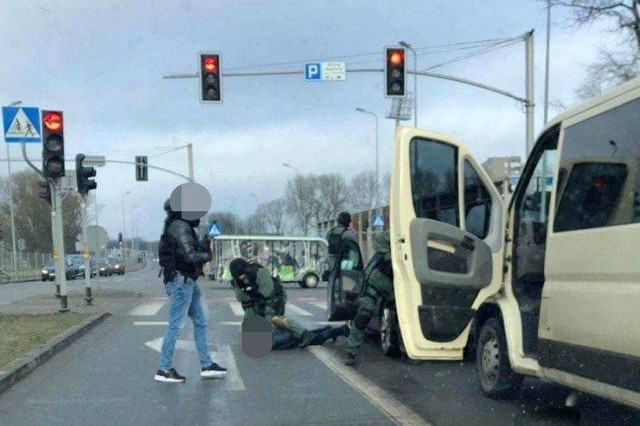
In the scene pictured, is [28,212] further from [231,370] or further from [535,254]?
[535,254]

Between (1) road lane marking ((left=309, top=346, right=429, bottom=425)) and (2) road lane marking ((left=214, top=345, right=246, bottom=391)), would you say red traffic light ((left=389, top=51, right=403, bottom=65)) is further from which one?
(1) road lane marking ((left=309, top=346, right=429, bottom=425))

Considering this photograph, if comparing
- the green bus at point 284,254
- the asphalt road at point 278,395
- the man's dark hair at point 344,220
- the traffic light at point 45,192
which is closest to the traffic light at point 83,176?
the traffic light at point 45,192

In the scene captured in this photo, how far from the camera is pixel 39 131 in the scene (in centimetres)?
1265

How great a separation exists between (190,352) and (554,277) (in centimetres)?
564

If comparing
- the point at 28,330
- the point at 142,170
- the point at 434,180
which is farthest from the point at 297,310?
the point at 142,170

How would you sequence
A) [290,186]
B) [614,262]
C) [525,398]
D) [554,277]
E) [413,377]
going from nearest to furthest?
[614,262] < [554,277] < [525,398] < [413,377] < [290,186]

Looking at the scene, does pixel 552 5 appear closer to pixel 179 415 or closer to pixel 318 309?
pixel 318 309

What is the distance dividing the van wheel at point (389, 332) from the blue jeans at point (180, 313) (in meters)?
2.30

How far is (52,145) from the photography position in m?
13.3

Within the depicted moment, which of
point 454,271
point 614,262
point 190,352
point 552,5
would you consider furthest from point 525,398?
point 552,5

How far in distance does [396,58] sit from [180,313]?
476 inches

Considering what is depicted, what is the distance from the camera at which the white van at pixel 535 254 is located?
4.38 metres

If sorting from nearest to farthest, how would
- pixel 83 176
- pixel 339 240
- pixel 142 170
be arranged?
pixel 339 240, pixel 83 176, pixel 142 170

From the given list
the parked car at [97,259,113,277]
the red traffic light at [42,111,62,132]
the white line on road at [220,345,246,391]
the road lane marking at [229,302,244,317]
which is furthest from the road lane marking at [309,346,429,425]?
the parked car at [97,259,113,277]
